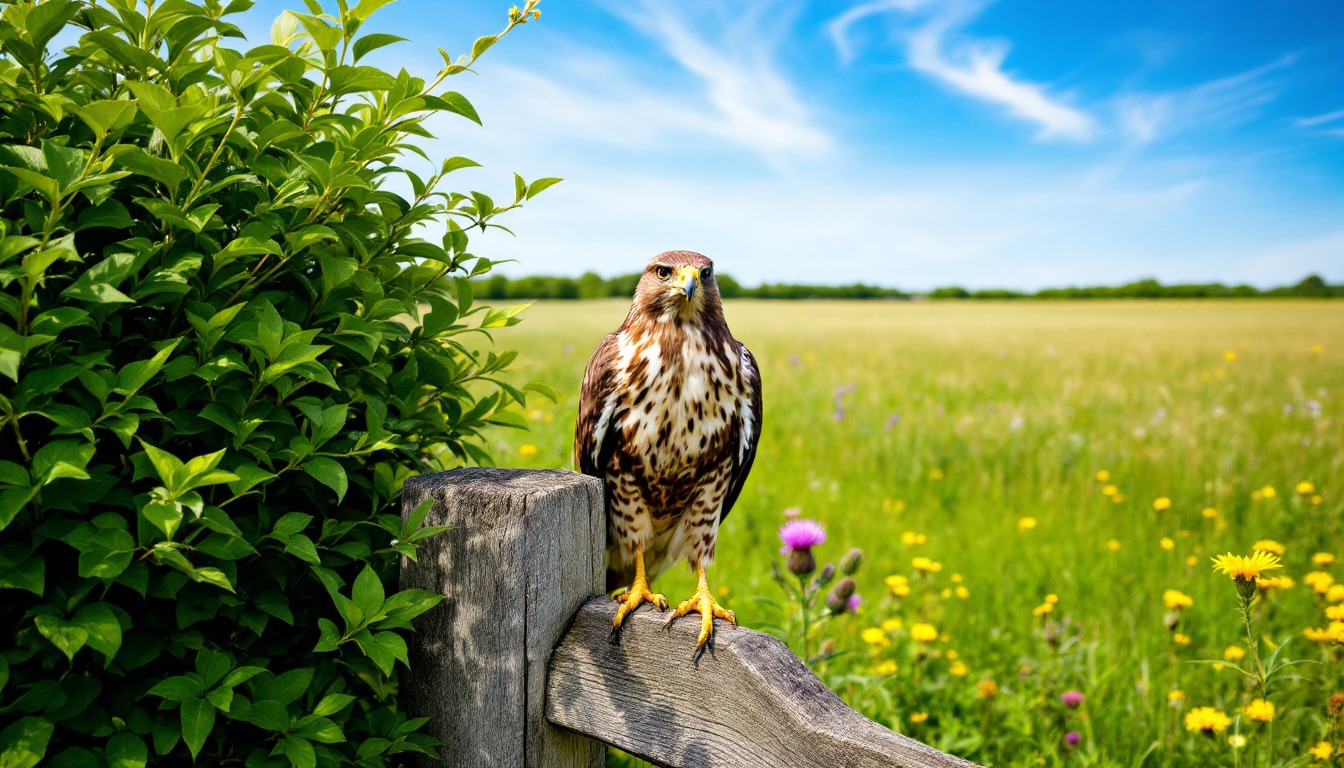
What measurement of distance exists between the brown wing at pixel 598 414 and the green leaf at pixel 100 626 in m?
1.32

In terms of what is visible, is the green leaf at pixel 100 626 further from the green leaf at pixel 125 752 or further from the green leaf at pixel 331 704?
the green leaf at pixel 331 704

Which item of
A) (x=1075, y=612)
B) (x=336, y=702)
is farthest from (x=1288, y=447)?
(x=336, y=702)

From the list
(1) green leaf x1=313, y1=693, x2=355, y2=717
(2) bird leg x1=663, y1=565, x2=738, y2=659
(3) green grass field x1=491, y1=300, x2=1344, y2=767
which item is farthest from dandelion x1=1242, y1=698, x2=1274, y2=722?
(1) green leaf x1=313, y1=693, x2=355, y2=717

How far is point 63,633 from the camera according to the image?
1.19 m

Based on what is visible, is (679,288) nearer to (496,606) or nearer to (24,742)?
(496,606)

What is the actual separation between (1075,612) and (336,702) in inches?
156

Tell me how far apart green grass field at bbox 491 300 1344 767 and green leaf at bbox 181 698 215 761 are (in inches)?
78.4

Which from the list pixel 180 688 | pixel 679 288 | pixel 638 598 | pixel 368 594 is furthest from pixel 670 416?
pixel 180 688

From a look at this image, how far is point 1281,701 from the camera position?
133 inches

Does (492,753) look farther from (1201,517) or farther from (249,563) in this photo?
(1201,517)

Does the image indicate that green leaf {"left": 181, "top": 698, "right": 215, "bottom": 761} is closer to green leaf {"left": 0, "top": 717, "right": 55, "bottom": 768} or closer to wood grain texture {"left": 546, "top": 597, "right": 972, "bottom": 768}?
green leaf {"left": 0, "top": 717, "right": 55, "bottom": 768}

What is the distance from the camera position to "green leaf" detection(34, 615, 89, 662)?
3.86 ft

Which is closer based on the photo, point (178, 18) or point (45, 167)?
point (45, 167)

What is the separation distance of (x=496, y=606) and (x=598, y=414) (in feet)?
2.90
